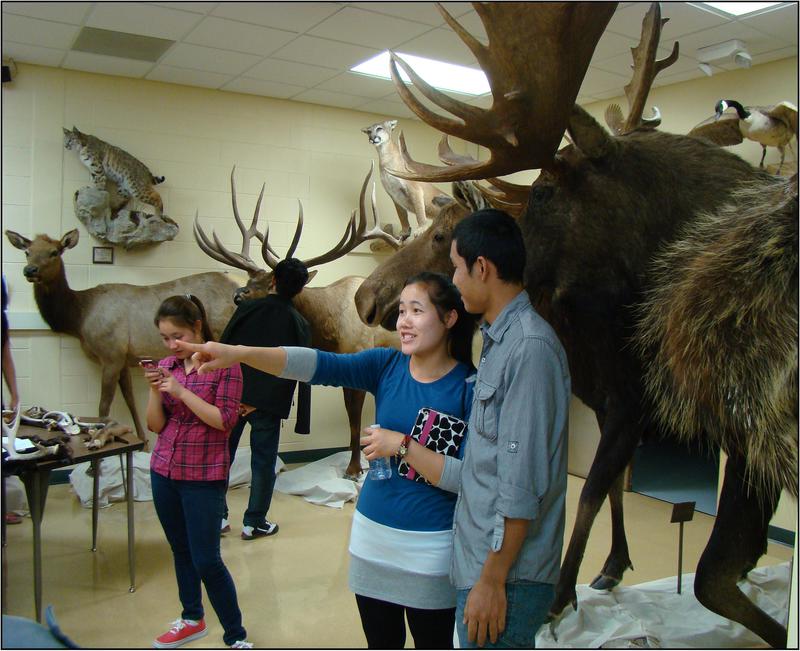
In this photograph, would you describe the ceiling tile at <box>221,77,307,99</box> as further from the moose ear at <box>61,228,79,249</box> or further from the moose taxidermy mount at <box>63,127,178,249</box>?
the moose ear at <box>61,228,79,249</box>

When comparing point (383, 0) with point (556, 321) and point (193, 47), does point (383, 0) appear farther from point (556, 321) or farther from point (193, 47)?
point (556, 321)

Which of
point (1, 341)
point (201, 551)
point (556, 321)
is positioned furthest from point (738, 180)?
point (1, 341)

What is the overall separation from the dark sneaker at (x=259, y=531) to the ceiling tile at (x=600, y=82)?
3.80 meters

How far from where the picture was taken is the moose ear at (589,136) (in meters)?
1.99

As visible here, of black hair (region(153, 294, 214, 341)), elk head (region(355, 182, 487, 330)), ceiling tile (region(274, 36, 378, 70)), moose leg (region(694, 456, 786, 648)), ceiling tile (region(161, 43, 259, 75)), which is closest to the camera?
moose leg (region(694, 456, 786, 648))

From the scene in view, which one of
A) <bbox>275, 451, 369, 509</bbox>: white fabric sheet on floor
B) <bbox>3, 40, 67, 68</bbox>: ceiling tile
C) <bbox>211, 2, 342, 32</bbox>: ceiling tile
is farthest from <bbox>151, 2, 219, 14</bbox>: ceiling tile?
<bbox>275, 451, 369, 509</bbox>: white fabric sheet on floor

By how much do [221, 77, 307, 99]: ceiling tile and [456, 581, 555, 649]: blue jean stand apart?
497cm

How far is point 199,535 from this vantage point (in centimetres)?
250

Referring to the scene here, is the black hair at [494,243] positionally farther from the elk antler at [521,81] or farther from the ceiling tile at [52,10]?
the ceiling tile at [52,10]

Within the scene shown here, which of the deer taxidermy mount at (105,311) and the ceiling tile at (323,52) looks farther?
the deer taxidermy mount at (105,311)

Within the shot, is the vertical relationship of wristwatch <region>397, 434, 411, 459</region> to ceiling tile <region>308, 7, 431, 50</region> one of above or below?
below

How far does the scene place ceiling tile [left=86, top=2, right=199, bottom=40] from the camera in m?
4.08

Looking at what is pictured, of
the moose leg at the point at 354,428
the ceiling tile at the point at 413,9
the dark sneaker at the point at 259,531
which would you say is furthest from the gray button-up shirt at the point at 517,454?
the moose leg at the point at 354,428

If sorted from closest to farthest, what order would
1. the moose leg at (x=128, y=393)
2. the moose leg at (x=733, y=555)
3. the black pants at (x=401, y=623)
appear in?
the black pants at (x=401, y=623), the moose leg at (x=733, y=555), the moose leg at (x=128, y=393)
